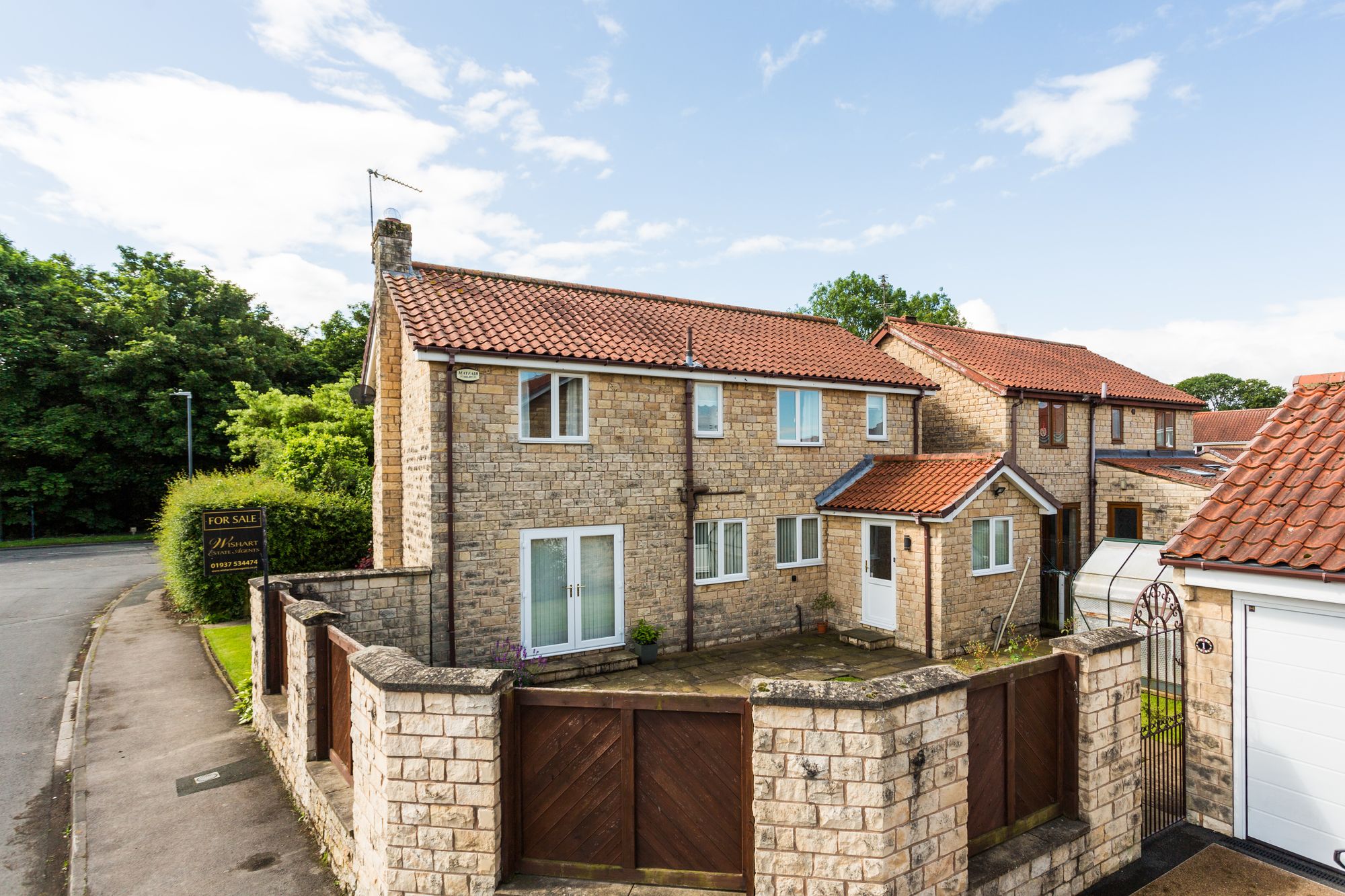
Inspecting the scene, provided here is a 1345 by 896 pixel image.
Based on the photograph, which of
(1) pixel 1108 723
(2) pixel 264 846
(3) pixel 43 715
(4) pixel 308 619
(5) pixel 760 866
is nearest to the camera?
(5) pixel 760 866

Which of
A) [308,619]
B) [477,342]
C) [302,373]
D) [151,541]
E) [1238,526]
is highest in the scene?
[302,373]

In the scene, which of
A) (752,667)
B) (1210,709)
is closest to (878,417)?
(752,667)

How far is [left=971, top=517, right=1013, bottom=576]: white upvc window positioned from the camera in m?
12.9

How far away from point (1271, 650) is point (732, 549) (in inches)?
331

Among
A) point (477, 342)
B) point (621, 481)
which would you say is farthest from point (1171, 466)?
point (477, 342)

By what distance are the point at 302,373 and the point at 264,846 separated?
39.7 meters

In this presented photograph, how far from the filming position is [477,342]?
35.3 feet

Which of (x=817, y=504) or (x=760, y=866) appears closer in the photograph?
(x=760, y=866)

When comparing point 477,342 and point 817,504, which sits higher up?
point 477,342

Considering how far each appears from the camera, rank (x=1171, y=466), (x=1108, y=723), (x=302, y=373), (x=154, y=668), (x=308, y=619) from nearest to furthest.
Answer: (x=1108, y=723) → (x=308, y=619) → (x=154, y=668) → (x=1171, y=466) → (x=302, y=373)

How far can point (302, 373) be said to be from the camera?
40.2 m

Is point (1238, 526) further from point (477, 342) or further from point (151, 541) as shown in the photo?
point (151, 541)

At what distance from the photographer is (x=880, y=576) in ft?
44.2

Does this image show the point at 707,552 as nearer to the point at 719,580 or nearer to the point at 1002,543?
the point at 719,580
